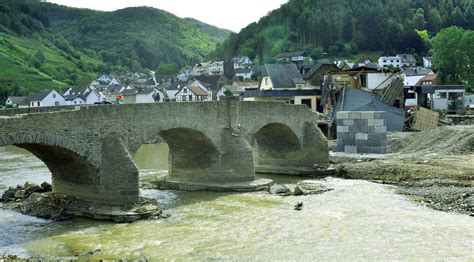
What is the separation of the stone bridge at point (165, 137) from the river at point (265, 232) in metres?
1.90

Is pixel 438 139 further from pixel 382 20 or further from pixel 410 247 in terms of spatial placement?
pixel 382 20

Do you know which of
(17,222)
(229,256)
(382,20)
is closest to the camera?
(229,256)

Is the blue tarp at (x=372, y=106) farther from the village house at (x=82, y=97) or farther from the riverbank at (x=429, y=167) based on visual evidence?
the village house at (x=82, y=97)

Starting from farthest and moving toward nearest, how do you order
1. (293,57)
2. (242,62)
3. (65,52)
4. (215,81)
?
(65,52), (242,62), (293,57), (215,81)

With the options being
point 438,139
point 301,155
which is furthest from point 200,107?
point 438,139

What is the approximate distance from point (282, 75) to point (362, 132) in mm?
26852

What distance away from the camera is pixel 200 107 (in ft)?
85.4

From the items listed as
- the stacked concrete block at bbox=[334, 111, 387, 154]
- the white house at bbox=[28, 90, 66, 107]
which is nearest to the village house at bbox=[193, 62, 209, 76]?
the white house at bbox=[28, 90, 66, 107]

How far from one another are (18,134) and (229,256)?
768 centimetres

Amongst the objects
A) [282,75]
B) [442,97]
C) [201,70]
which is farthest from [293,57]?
[442,97]

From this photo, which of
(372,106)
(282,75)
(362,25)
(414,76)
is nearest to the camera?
(372,106)

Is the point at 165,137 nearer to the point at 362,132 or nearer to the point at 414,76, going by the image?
the point at 362,132

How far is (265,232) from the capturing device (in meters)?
18.5

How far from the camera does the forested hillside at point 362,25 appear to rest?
4577 inches
